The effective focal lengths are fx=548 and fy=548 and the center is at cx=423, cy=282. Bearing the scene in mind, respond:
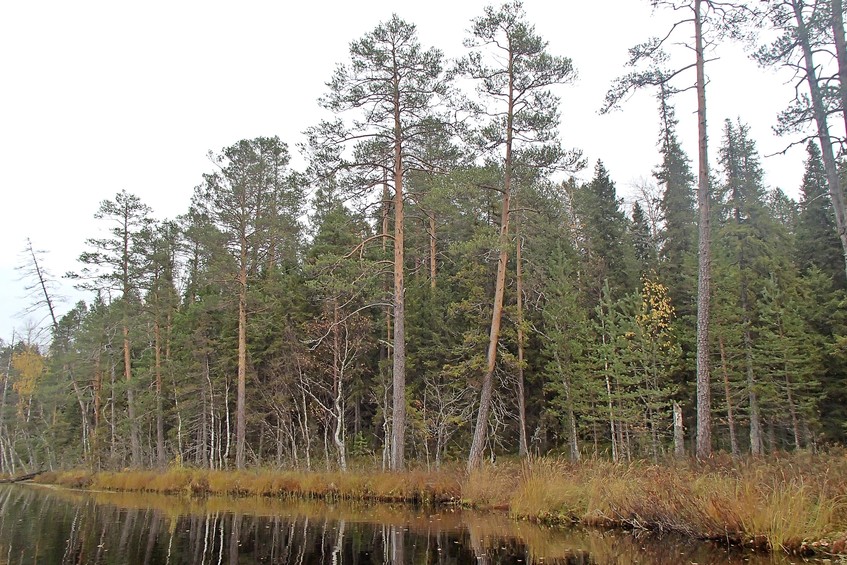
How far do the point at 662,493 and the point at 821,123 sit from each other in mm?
10917

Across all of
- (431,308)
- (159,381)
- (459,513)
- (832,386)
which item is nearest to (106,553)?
(459,513)

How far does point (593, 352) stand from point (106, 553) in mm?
20845

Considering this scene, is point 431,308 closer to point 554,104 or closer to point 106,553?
point 554,104

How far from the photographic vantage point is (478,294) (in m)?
22.8

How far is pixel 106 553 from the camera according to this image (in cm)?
966

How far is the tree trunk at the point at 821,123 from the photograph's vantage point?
1398 centimetres

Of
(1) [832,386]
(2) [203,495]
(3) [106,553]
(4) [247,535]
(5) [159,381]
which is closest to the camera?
(3) [106,553]

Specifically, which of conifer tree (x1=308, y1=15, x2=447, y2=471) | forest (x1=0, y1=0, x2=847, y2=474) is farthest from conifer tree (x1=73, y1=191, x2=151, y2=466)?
conifer tree (x1=308, y1=15, x2=447, y2=471)

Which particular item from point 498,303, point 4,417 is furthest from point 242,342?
point 4,417

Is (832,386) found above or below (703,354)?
below

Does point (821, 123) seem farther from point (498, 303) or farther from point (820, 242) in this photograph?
point (820, 242)

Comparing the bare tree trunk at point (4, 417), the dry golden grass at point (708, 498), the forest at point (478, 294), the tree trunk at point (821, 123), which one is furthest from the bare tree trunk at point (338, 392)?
the bare tree trunk at point (4, 417)

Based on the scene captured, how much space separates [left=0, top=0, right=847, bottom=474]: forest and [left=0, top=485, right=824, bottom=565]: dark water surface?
15.1 feet

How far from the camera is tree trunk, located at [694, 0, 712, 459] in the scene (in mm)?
13234
